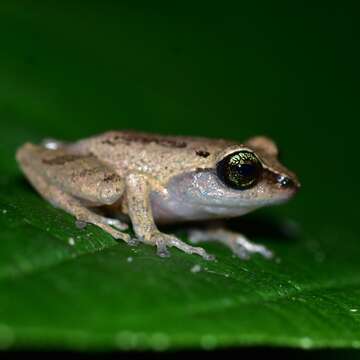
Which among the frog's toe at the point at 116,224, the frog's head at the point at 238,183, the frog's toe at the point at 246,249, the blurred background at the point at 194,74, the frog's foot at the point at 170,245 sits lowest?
the frog's toe at the point at 246,249

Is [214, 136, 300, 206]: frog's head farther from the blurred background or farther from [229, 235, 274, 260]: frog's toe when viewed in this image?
the blurred background

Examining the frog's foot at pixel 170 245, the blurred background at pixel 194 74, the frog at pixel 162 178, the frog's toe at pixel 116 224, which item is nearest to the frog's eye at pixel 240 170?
the frog at pixel 162 178

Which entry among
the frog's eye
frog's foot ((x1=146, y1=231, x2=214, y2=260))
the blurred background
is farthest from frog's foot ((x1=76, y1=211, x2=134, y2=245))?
the blurred background

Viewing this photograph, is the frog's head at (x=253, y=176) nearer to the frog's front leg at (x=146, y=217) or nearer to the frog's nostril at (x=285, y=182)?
the frog's nostril at (x=285, y=182)

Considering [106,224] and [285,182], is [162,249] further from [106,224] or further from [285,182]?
[285,182]

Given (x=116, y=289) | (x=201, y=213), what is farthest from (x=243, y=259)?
(x=116, y=289)

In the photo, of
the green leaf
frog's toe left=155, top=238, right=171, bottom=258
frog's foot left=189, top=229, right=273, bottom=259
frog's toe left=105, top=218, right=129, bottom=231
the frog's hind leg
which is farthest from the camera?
frog's foot left=189, top=229, right=273, bottom=259
